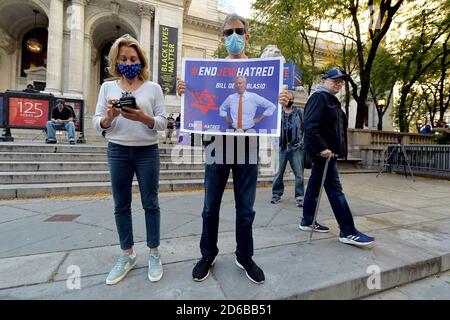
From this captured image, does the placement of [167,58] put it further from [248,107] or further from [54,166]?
[248,107]

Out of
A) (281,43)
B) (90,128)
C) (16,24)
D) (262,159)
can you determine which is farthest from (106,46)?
(262,159)

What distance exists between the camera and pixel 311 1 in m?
12.7

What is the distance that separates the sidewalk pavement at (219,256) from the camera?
2.32 metres

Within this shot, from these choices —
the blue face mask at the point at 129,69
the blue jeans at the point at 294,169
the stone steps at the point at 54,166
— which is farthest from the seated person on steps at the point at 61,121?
the blue face mask at the point at 129,69

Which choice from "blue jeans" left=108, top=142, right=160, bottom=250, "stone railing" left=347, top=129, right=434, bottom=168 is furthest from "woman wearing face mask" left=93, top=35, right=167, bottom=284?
"stone railing" left=347, top=129, right=434, bottom=168

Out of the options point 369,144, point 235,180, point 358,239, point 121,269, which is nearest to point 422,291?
point 358,239

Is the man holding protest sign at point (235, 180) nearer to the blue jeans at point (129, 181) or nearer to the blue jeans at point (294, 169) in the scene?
the blue jeans at point (129, 181)

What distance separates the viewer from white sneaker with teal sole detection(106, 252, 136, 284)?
238 cm

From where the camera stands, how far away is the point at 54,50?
17297 mm

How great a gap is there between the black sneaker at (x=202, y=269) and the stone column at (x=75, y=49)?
720 inches

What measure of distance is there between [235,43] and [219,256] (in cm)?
217

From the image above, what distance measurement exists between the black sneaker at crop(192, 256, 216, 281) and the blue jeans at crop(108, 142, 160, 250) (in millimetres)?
446

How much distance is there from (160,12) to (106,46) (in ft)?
23.6

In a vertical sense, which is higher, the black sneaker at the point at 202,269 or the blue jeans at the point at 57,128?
the blue jeans at the point at 57,128
